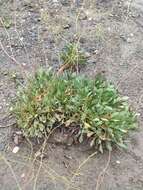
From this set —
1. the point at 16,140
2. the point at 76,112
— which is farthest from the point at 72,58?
the point at 16,140

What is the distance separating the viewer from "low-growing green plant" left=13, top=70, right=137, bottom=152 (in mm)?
2967

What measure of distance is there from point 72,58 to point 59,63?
0.17 metres

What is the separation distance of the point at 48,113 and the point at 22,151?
0.30m

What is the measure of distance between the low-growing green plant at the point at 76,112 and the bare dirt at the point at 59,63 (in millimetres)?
122

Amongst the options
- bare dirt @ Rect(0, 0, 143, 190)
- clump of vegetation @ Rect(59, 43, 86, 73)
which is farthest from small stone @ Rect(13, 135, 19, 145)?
clump of vegetation @ Rect(59, 43, 86, 73)

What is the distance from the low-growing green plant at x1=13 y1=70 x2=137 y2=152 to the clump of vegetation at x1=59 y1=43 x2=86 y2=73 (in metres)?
0.47

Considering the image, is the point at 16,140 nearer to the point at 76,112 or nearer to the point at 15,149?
the point at 15,149

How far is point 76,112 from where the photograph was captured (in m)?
3.01

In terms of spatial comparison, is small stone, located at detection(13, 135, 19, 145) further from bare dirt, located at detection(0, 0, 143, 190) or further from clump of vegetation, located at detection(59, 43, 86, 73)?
clump of vegetation, located at detection(59, 43, 86, 73)

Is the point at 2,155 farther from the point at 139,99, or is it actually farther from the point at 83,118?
the point at 139,99

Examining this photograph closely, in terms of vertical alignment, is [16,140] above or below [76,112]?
below

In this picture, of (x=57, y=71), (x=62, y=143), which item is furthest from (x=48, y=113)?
(x=57, y=71)

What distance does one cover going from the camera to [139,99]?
138 inches

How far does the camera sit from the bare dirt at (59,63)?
9.51 ft
